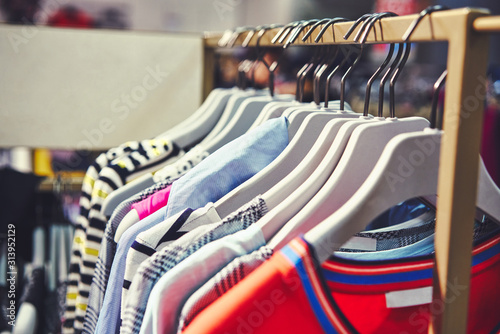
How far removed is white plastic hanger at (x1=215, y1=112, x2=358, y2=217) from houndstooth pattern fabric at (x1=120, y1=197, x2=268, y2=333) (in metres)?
0.05

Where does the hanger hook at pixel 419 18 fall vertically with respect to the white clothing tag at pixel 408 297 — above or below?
above

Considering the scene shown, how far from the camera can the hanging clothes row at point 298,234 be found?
55 centimetres

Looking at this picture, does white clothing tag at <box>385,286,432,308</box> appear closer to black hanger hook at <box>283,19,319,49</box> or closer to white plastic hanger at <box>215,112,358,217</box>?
white plastic hanger at <box>215,112,358,217</box>

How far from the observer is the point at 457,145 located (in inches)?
21.4

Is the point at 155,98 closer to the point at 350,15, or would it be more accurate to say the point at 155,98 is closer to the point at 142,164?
the point at 142,164

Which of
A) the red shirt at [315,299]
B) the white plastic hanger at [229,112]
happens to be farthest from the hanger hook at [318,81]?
the red shirt at [315,299]

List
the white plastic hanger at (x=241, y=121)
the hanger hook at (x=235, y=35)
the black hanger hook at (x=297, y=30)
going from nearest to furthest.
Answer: the black hanger hook at (x=297, y=30), the white plastic hanger at (x=241, y=121), the hanger hook at (x=235, y=35)

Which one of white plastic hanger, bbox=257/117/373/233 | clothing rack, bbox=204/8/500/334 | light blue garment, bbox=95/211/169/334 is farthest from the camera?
light blue garment, bbox=95/211/169/334

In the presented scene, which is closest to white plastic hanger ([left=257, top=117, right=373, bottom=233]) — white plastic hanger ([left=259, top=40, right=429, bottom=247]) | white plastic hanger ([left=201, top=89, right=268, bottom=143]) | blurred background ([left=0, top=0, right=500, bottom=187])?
white plastic hanger ([left=259, top=40, right=429, bottom=247])

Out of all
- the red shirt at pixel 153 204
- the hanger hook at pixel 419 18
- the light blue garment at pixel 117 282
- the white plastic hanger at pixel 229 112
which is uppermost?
the hanger hook at pixel 419 18

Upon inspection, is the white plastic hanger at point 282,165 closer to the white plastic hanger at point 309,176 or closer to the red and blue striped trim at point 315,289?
the white plastic hanger at point 309,176

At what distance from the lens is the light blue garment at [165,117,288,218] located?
754mm

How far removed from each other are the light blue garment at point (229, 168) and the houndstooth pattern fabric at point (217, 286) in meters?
0.20

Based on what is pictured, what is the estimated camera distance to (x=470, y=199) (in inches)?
22.3
